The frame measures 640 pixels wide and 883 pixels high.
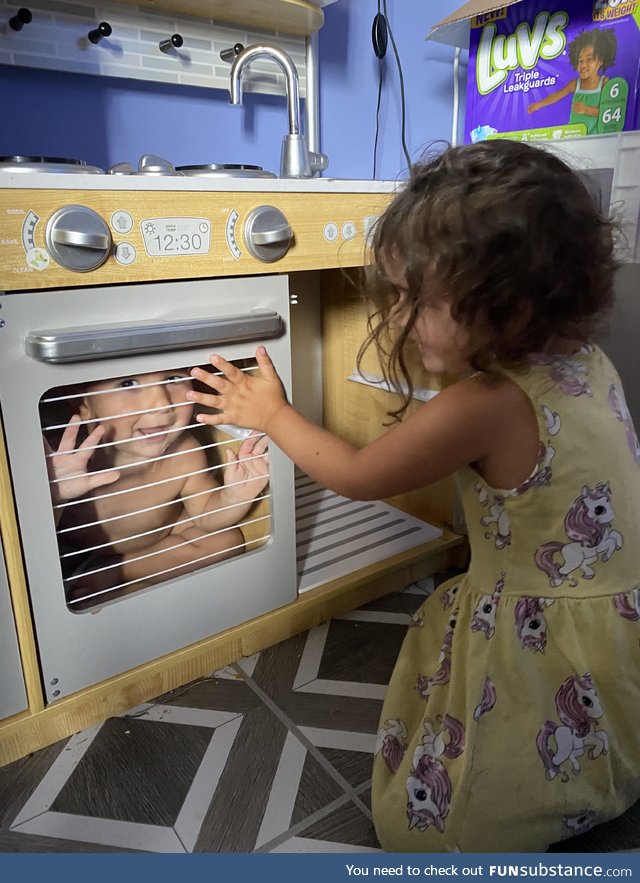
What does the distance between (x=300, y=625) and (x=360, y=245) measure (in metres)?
0.58

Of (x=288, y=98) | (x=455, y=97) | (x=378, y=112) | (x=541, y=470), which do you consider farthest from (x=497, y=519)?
(x=455, y=97)

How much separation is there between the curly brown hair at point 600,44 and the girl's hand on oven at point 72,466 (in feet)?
3.30

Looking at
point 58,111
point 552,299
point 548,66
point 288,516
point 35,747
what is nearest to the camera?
point 552,299

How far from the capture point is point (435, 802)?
0.68 metres

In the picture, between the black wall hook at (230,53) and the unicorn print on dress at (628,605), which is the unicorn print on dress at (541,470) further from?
the black wall hook at (230,53)

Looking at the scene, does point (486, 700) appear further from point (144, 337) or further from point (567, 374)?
point (144, 337)

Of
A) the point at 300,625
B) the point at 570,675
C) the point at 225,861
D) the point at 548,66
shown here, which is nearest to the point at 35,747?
the point at 225,861

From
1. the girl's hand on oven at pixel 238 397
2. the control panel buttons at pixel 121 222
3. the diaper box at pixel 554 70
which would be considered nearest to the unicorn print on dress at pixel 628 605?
the girl's hand on oven at pixel 238 397

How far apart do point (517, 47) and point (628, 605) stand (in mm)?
1048

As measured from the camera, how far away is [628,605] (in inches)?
28.3

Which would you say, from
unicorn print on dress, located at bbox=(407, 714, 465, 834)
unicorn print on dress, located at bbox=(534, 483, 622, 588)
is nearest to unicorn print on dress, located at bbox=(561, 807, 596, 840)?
unicorn print on dress, located at bbox=(407, 714, 465, 834)

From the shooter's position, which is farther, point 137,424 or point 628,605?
point 137,424

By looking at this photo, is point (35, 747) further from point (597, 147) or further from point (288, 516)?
point (597, 147)

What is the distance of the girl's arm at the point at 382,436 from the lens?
0.67 meters
